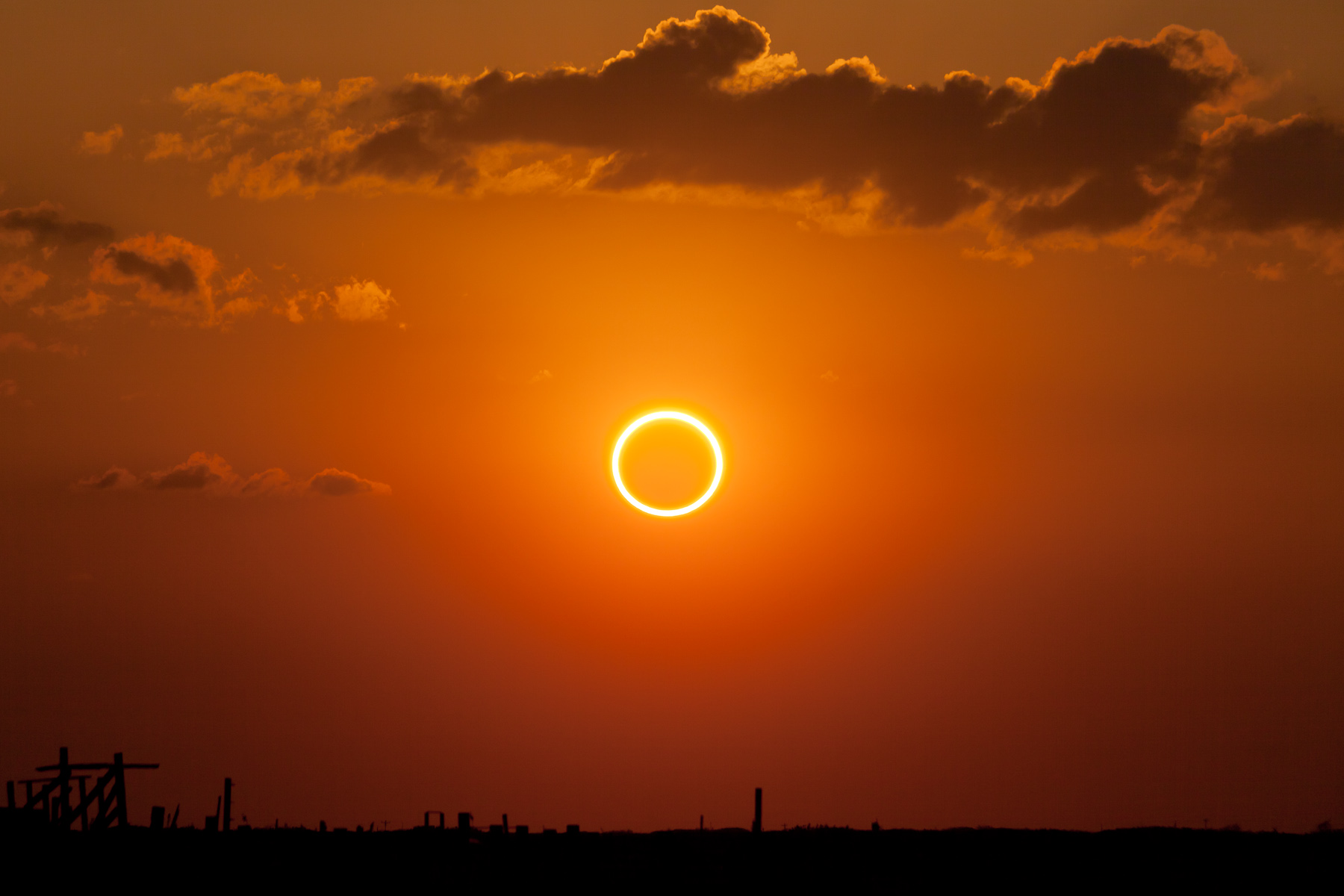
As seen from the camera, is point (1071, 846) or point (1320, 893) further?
point (1071, 846)

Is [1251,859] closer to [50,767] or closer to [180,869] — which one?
[180,869]

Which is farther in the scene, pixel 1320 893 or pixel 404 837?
pixel 404 837

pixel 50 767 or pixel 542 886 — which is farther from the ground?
pixel 50 767

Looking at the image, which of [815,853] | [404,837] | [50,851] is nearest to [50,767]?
[50,851]

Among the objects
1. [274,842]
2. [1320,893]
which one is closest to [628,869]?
[274,842]

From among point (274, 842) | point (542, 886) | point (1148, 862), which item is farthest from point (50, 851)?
point (1148, 862)

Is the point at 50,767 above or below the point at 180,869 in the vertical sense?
above

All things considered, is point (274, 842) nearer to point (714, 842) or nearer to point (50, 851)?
point (50, 851)

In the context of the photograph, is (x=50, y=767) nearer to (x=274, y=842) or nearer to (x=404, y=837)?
(x=274, y=842)
